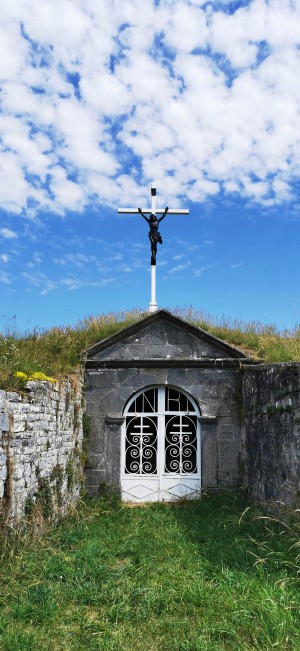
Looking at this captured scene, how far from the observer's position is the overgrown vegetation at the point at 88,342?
7191mm

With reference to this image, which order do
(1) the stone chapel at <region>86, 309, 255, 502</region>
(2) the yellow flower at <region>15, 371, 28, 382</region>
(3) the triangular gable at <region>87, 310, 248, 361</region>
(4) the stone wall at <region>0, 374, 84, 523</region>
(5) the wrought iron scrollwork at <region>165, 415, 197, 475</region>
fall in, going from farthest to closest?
1. (3) the triangular gable at <region>87, 310, 248, 361</region>
2. (5) the wrought iron scrollwork at <region>165, 415, 197, 475</region>
3. (1) the stone chapel at <region>86, 309, 255, 502</region>
4. (2) the yellow flower at <region>15, 371, 28, 382</region>
5. (4) the stone wall at <region>0, 374, 84, 523</region>

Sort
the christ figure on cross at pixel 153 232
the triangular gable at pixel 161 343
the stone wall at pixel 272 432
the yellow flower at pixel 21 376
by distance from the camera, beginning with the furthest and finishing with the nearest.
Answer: the christ figure on cross at pixel 153 232 < the triangular gable at pixel 161 343 < the stone wall at pixel 272 432 < the yellow flower at pixel 21 376

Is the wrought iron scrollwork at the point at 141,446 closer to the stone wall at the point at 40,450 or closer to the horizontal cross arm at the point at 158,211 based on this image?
the stone wall at the point at 40,450

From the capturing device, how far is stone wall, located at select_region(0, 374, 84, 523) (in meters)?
5.37

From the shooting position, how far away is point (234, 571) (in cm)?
474

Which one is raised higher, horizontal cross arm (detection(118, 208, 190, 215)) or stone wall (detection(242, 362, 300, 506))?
horizontal cross arm (detection(118, 208, 190, 215))

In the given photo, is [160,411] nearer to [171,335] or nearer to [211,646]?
[171,335]

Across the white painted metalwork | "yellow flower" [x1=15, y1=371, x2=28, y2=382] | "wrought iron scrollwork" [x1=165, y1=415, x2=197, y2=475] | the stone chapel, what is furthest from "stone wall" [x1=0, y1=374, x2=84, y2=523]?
the white painted metalwork

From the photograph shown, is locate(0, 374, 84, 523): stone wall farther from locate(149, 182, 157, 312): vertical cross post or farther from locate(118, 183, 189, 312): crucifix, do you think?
locate(118, 183, 189, 312): crucifix

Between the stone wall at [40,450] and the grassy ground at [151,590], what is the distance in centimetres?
43

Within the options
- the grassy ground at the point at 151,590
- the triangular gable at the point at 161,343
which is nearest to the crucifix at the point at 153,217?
the triangular gable at the point at 161,343

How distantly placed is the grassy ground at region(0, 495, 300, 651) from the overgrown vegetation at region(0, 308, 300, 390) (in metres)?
2.38

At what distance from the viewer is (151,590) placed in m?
4.38

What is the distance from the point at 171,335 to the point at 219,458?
241 centimetres
